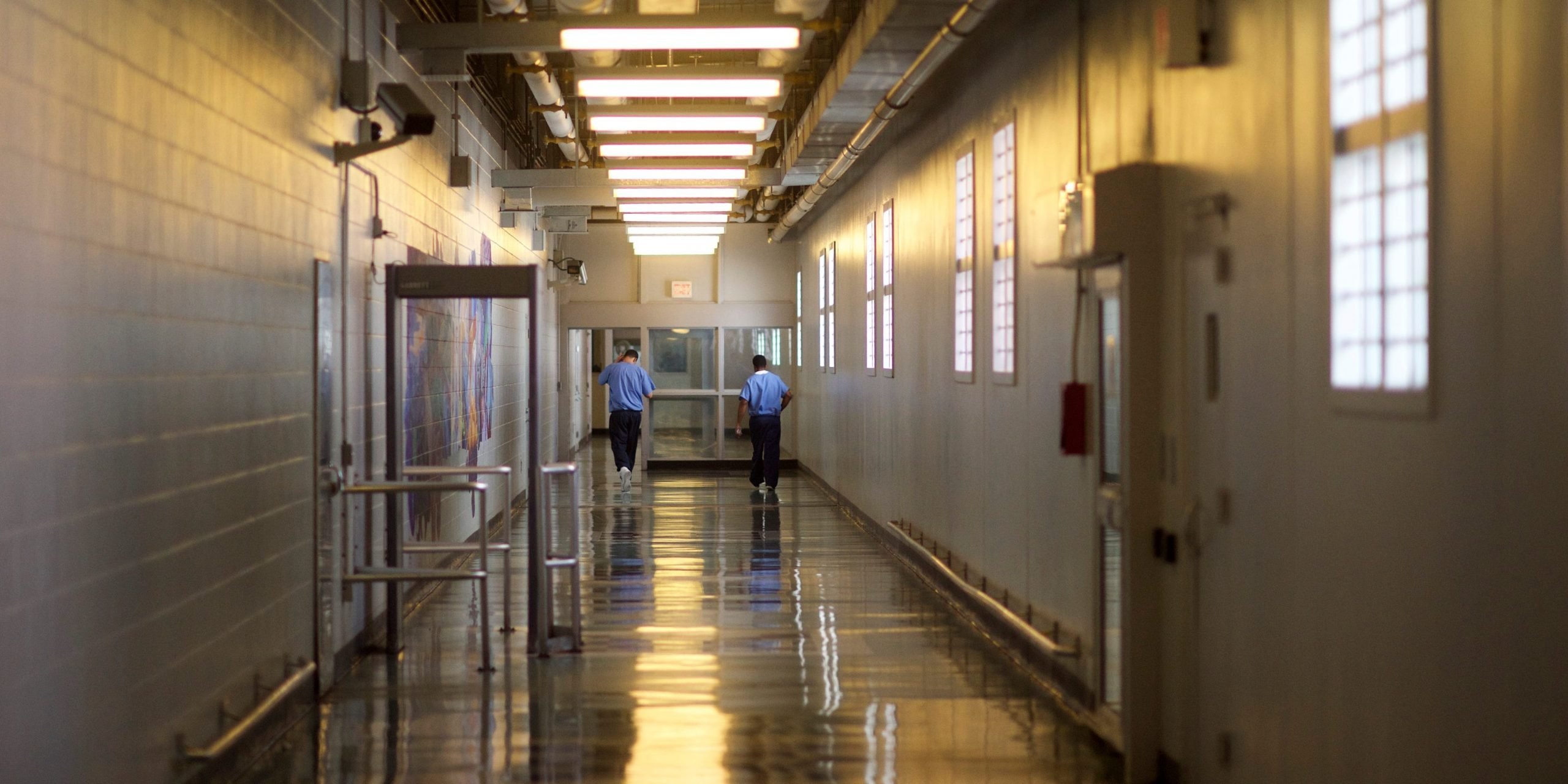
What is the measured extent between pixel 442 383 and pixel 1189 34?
19.0 ft

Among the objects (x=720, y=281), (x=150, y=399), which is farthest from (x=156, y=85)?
(x=720, y=281)

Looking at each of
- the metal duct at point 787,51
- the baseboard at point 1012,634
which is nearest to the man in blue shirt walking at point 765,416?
the baseboard at point 1012,634

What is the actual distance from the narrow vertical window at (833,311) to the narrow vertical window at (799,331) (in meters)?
2.63

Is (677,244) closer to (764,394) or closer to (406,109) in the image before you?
(764,394)

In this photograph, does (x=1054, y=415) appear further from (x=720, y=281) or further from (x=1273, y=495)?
(x=720, y=281)

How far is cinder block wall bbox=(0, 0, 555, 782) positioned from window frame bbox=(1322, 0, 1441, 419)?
2.97 m

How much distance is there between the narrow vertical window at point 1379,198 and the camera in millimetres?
2992

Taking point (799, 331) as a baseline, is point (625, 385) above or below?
below

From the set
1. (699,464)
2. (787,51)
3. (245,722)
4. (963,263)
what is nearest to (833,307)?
(699,464)

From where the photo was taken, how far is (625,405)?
592 inches

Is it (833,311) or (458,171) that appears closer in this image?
(458,171)

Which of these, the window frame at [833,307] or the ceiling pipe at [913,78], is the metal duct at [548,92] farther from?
the window frame at [833,307]

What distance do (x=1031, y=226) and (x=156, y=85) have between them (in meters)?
3.17

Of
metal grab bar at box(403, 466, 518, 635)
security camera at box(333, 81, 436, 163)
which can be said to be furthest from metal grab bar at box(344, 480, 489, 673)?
security camera at box(333, 81, 436, 163)
